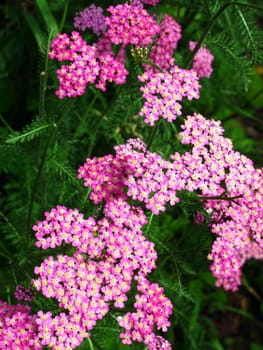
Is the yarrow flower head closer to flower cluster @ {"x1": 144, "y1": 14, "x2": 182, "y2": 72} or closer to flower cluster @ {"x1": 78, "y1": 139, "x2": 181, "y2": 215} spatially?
flower cluster @ {"x1": 78, "y1": 139, "x2": 181, "y2": 215}

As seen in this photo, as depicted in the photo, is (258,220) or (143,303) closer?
(143,303)

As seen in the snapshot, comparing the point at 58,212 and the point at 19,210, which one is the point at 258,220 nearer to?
the point at 58,212

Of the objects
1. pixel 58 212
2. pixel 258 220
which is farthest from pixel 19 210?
pixel 258 220

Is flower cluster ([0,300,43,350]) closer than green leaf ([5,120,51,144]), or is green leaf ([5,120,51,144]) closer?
flower cluster ([0,300,43,350])

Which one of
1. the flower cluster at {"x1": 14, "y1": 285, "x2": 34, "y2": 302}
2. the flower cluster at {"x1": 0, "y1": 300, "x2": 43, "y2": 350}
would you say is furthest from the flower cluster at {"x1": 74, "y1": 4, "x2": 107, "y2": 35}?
the flower cluster at {"x1": 0, "y1": 300, "x2": 43, "y2": 350}

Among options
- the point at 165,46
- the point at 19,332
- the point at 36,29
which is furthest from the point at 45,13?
the point at 19,332

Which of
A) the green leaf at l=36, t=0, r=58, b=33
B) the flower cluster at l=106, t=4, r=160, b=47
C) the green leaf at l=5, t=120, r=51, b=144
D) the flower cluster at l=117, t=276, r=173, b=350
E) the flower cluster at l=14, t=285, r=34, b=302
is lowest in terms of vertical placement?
the flower cluster at l=14, t=285, r=34, b=302
